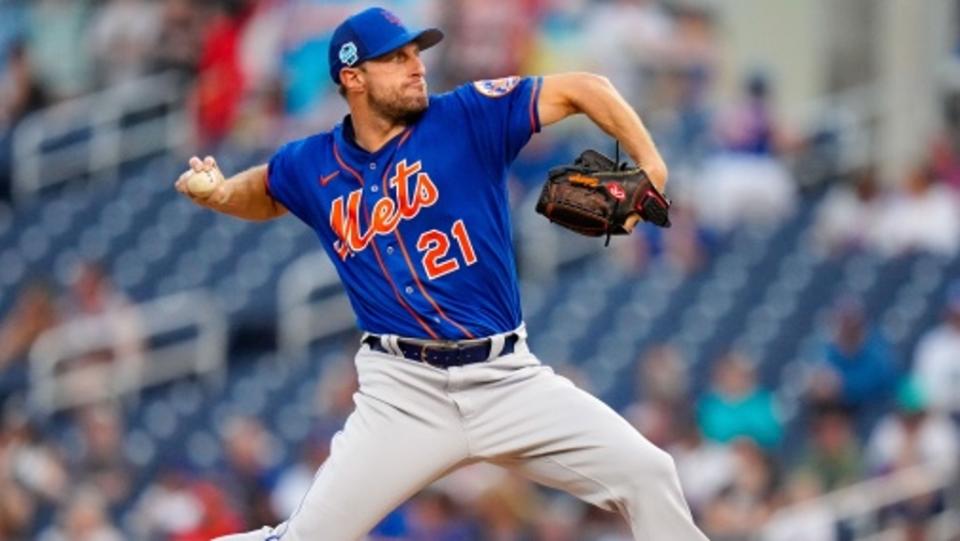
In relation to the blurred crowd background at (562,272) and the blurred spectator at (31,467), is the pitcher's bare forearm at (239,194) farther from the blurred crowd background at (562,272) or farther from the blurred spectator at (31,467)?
the blurred spectator at (31,467)

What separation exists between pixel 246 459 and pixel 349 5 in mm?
4647

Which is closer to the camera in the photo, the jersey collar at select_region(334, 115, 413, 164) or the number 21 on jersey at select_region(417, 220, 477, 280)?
the number 21 on jersey at select_region(417, 220, 477, 280)

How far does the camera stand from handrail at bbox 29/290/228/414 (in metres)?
13.7

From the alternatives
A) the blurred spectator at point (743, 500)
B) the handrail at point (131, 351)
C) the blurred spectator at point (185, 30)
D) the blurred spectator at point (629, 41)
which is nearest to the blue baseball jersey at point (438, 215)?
the blurred spectator at point (743, 500)

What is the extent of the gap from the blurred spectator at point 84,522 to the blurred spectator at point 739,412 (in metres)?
2.85

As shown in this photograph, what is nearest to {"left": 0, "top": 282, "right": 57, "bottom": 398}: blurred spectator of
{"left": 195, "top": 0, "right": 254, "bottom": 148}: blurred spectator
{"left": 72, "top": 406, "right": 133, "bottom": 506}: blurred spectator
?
{"left": 72, "top": 406, "right": 133, "bottom": 506}: blurred spectator

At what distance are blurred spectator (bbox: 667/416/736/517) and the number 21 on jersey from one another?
5.02 m

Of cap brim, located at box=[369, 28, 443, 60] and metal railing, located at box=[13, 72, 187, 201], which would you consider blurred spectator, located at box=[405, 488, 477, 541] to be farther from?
metal railing, located at box=[13, 72, 187, 201]

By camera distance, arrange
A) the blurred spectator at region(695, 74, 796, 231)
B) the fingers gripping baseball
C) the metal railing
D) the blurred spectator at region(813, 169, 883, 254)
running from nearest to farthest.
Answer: the fingers gripping baseball → the blurred spectator at region(813, 169, 883, 254) → the blurred spectator at region(695, 74, 796, 231) → the metal railing

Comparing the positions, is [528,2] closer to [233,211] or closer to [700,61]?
[700,61]

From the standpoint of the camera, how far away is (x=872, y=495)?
1138 centimetres

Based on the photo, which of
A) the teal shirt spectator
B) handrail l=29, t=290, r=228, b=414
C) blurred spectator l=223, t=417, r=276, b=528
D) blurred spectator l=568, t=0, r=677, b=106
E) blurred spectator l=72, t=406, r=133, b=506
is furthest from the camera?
blurred spectator l=568, t=0, r=677, b=106

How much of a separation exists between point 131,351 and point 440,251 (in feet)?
24.6

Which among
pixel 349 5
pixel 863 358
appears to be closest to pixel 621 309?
pixel 863 358
